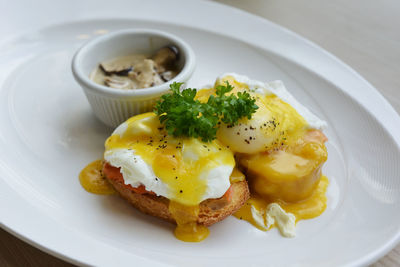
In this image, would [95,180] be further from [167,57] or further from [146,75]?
[167,57]

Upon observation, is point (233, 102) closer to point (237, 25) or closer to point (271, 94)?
point (271, 94)

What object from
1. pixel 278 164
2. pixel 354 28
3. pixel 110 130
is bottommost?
pixel 110 130

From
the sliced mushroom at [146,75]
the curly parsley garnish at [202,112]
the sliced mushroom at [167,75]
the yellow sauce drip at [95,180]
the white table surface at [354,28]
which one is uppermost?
the curly parsley garnish at [202,112]

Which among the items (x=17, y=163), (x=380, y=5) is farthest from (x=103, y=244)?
(x=380, y=5)

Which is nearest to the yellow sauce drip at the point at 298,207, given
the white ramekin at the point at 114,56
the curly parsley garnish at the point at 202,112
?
the curly parsley garnish at the point at 202,112

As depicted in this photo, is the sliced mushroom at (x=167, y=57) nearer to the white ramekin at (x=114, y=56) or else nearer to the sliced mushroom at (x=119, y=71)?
the white ramekin at (x=114, y=56)

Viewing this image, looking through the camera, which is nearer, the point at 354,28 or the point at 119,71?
the point at 119,71

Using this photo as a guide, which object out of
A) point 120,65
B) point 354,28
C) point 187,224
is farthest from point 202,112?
point 354,28
